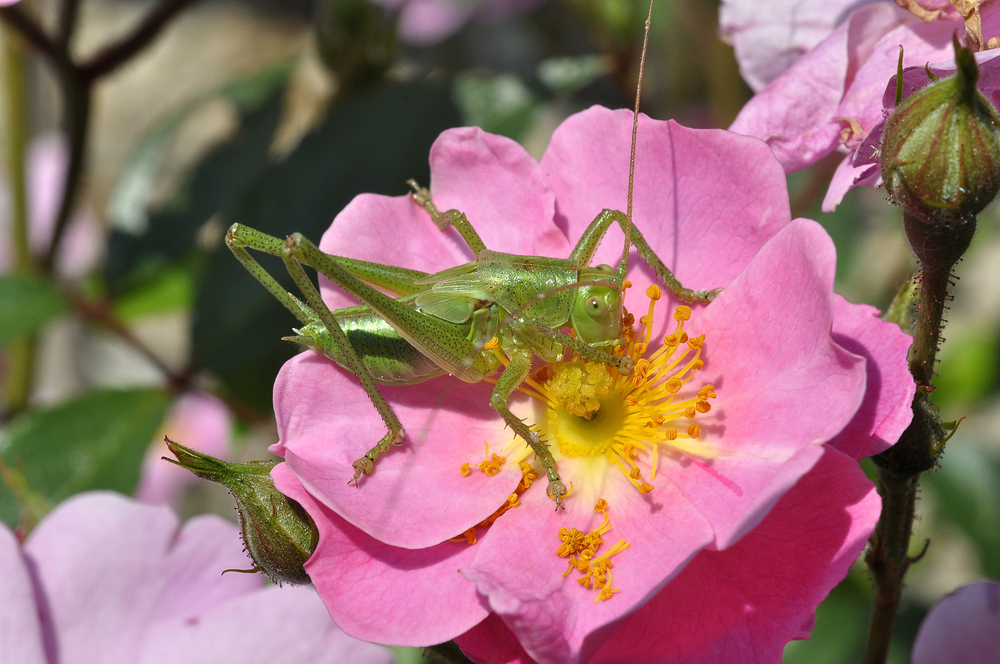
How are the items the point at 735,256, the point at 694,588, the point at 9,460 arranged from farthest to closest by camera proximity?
the point at 9,460, the point at 735,256, the point at 694,588

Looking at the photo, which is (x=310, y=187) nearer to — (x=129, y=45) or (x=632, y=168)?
(x=129, y=45)

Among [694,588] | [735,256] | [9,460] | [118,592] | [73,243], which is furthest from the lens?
[73,243]

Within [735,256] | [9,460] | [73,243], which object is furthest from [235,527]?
[73,243]

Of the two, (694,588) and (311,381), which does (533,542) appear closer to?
(694,588)

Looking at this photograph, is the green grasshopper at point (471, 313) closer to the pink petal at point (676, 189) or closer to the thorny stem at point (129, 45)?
the pink petal at point (676, 189)

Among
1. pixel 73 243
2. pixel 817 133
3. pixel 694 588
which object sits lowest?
pixel 73 243

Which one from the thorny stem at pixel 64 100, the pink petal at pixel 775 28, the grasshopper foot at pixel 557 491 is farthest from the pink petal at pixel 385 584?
the thorny stem at pixel 64 100
